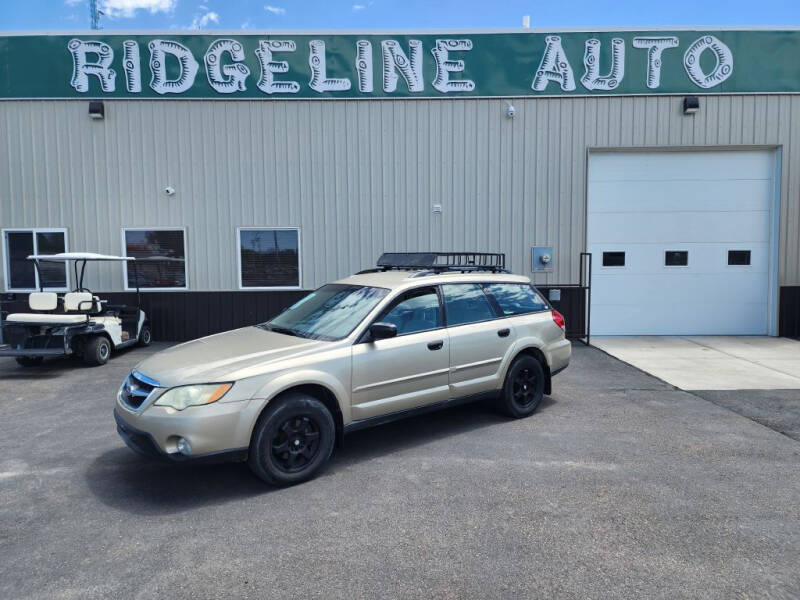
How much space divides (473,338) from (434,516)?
2.09 m

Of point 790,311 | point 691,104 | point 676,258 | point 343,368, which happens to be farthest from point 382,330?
point 790,311

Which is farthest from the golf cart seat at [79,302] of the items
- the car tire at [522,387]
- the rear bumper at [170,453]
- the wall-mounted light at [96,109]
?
the car tire at [522,387]

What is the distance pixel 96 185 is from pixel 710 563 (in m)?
12.1

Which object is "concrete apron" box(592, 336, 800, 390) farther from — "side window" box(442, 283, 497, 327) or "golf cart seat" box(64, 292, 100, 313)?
"golf cart seat" box(64, 292, 100, 313)

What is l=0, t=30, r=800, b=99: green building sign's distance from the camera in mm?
10805

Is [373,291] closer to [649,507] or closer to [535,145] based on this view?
[649,507]

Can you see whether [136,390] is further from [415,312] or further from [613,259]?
[613,259]

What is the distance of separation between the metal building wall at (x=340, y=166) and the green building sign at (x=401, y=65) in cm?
29

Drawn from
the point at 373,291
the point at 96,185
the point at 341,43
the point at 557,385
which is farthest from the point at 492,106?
the point at 96,185

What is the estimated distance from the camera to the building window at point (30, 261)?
1106 cm

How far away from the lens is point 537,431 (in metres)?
5.34

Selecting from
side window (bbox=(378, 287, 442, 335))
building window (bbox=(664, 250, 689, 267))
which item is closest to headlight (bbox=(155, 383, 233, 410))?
side window (bbox=(378, 287, 442, 335))

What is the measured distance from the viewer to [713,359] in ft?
29.4

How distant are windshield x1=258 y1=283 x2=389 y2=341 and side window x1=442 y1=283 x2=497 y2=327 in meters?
0.72
